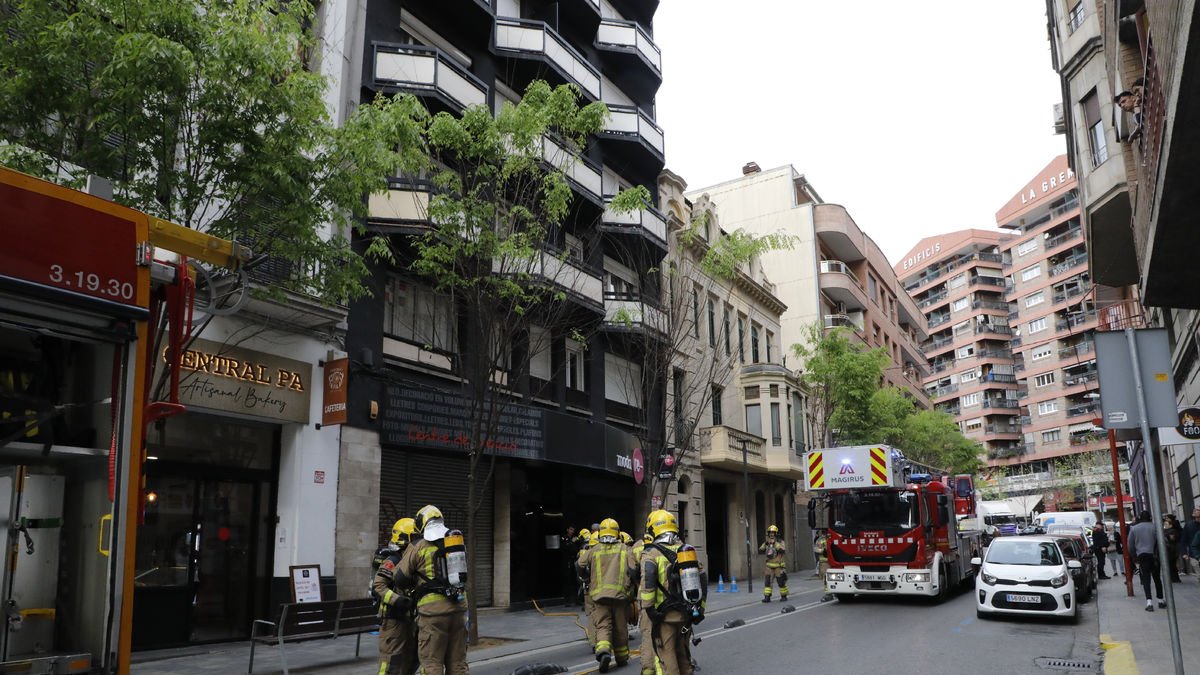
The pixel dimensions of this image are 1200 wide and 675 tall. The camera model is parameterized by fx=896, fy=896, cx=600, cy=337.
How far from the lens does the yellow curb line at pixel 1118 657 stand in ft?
32.5

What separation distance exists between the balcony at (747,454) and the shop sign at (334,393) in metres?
16.8

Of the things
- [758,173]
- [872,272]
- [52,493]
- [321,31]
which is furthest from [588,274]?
[872,272]

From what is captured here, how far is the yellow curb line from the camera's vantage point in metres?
9.89

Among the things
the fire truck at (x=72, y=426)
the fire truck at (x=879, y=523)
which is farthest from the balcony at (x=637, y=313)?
the fire truck at (x=72, y=426)

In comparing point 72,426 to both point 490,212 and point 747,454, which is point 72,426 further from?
point 747,454

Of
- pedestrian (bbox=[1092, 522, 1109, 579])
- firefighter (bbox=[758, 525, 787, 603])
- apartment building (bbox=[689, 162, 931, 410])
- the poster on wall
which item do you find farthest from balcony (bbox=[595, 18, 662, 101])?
the poster on wall

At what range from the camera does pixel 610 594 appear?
1118 centimetres

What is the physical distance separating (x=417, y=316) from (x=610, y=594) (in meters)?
9.30

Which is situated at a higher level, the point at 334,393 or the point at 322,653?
the point at 334,393

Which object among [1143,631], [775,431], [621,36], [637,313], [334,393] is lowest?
[1143,631]

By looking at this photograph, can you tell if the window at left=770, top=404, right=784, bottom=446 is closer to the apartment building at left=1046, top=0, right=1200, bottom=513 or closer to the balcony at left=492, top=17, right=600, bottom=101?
the apartment building at left=1046, top=0, right=1200, bottom=513

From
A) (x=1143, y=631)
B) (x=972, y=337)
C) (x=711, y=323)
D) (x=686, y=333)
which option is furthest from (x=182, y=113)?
(x=972, y=337)

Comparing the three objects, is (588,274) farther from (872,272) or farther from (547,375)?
(872,272)

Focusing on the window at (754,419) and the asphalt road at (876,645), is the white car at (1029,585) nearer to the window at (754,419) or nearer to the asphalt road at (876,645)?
the asphalt road at (876,645)
